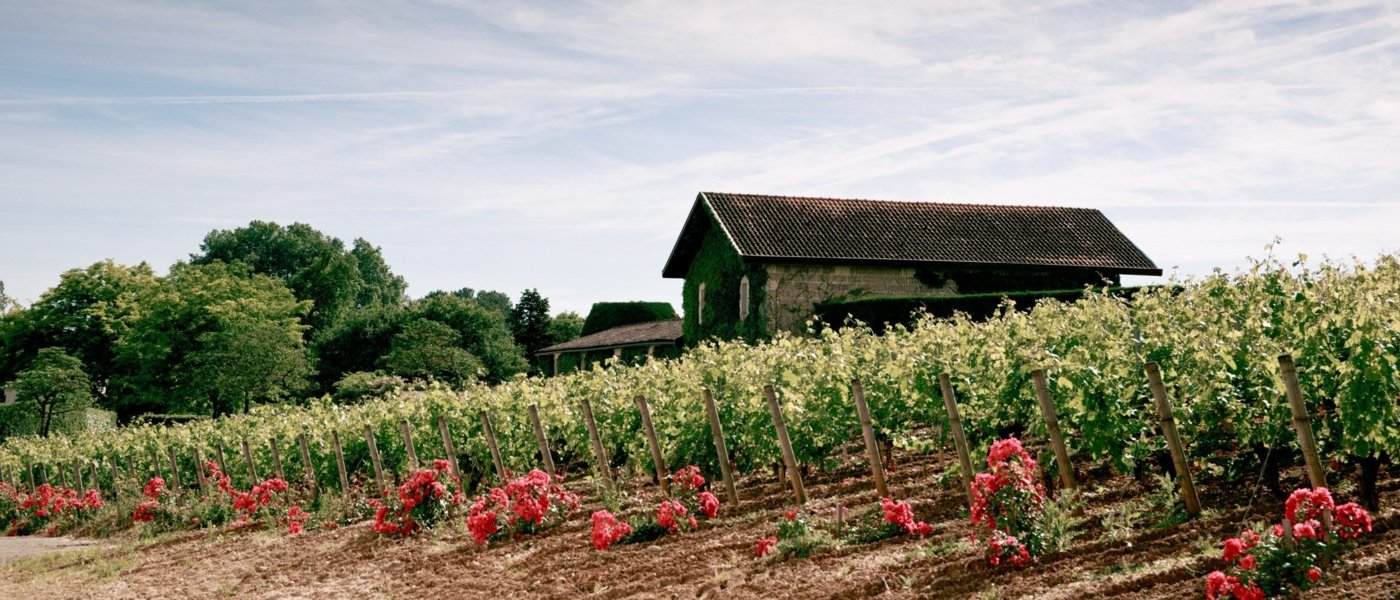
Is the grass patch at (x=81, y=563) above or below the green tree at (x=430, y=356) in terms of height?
below

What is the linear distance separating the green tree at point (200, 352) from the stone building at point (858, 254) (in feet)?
69.8

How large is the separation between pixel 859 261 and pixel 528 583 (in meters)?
19.3

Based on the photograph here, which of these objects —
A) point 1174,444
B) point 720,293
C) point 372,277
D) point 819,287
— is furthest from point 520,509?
point 372,277

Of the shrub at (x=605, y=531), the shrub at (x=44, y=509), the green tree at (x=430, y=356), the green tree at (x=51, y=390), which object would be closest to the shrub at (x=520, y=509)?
the shrub at (x=605, y=531)

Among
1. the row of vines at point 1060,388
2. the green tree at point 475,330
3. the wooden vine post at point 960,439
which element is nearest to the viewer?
the row of vines at point 1060,388

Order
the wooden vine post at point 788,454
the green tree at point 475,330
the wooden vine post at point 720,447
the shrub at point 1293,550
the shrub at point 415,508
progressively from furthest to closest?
the green tree at point 475,330 → the shrub at point 415,508 → the wooden vine post at point 720,447 → the wooden vine post at point 788,454 → the shrub at point 1293,550

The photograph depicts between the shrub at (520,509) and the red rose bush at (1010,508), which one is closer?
the red rose bush at (1010,508)

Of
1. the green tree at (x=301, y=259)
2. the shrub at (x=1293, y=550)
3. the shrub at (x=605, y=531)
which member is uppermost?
the green tree at (x=301, y=259)

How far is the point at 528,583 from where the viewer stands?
852 centimetres

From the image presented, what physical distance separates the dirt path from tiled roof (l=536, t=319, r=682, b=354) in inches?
780

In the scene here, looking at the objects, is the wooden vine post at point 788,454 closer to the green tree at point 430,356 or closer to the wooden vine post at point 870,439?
the wooden vine post at point 870,439

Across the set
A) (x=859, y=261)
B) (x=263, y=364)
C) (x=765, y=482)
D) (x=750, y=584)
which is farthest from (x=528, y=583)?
(x=263, y=364)

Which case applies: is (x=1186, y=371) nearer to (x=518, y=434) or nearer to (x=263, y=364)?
(x=518, y=434)

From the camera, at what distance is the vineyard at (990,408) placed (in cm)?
692
